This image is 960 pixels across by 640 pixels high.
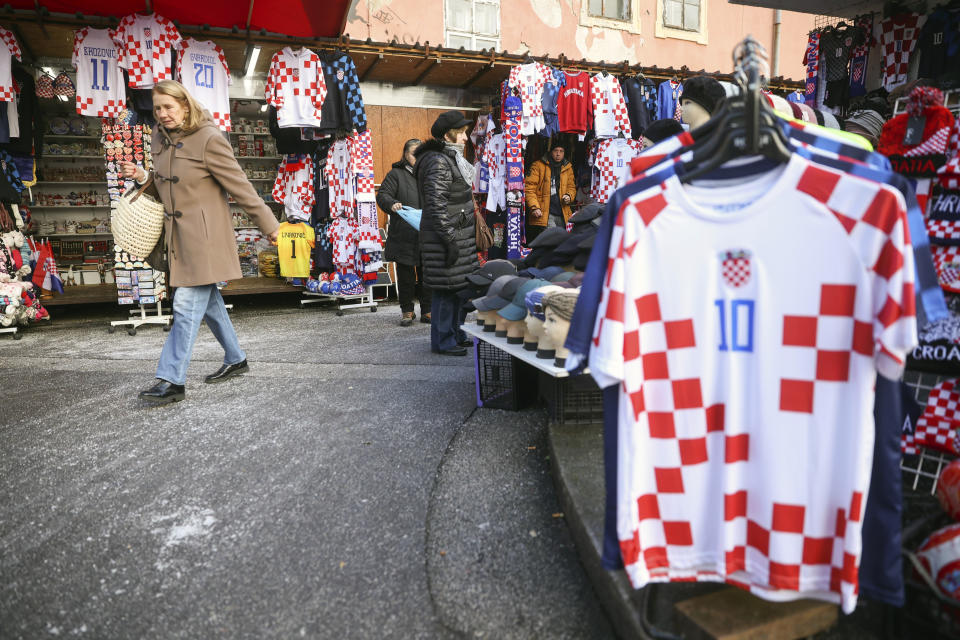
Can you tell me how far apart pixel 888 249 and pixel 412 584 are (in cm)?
166

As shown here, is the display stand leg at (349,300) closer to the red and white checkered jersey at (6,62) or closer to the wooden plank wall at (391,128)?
the wooden plank wall at (391,128)

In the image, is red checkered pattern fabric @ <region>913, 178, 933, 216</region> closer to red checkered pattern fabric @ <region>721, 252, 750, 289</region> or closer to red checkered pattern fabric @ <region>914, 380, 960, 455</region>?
red checkered pattern fabric @ <region>914, 380, 960, 455</region>

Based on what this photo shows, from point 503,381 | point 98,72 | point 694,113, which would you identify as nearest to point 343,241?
point 98,72

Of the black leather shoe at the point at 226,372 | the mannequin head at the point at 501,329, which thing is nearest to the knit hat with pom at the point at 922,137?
the mannequin head at the point at 501,329

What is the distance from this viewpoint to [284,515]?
250 cm

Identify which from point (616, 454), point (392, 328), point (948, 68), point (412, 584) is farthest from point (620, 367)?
point (392, 328)

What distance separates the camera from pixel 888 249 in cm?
127

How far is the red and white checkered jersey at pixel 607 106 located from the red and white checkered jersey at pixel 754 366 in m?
6.49

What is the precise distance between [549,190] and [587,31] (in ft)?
17.0

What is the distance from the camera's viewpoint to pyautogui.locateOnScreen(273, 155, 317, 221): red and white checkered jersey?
25.6ft

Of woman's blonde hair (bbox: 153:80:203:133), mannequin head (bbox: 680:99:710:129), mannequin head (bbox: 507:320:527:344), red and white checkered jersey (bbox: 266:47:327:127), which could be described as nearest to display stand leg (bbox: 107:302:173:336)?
red and white checkered jersey (bbox: 266:47:327:127)

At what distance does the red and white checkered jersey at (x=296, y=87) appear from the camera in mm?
6691

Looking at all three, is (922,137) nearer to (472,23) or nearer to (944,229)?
(944,229)

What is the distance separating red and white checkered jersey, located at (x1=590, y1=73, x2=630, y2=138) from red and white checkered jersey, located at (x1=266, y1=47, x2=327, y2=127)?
10.6ft
